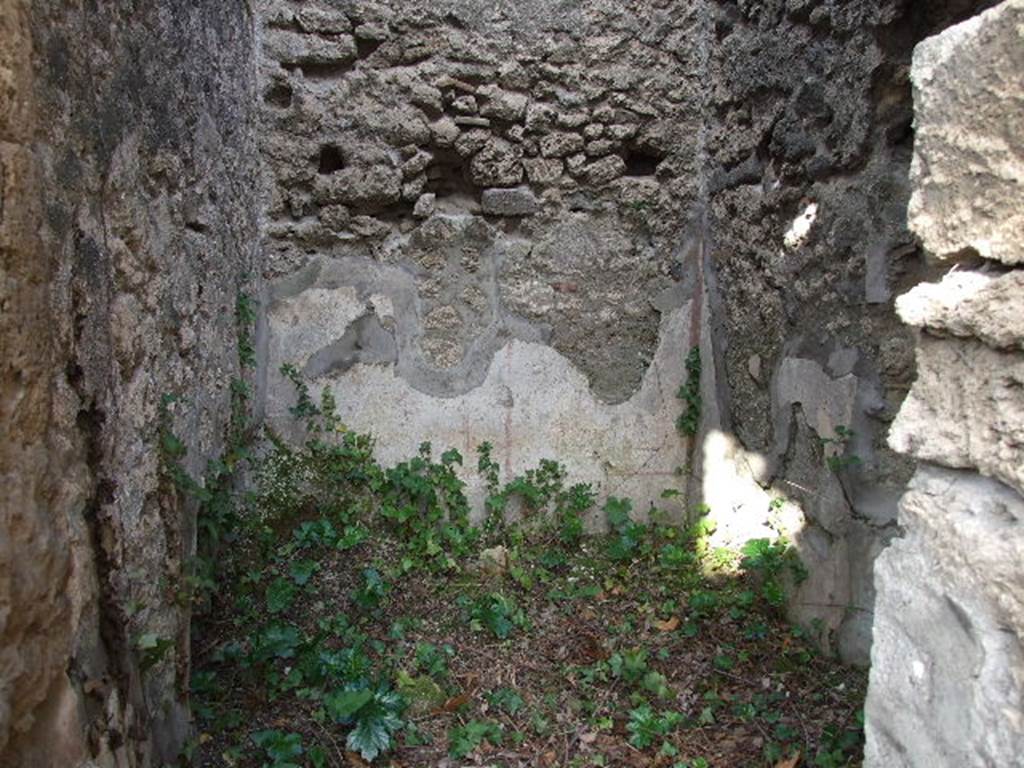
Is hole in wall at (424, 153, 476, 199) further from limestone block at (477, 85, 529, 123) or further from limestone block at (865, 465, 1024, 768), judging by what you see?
limestone block at (865, 465, 1024, 768)

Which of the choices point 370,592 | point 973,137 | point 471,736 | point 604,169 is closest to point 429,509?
point 370,592

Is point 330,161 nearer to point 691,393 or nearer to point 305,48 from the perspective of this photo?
point 305,48

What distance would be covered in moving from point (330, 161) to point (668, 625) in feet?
7.53

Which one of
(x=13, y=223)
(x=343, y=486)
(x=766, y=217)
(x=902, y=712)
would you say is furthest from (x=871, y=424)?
(x=13, y=223)

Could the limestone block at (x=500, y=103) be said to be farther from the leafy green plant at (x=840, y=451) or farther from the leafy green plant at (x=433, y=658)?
the leafy green plant at (x=433, y=658)

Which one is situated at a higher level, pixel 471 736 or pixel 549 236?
pixel 549 236

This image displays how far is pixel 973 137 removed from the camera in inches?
36.8

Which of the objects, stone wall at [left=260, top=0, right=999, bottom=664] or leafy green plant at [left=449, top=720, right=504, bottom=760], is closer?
leafy green plant at [left=449, top=720, right=504, bottom=760]

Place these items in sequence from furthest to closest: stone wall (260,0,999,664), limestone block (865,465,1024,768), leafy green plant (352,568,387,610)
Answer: stone wall (260,0,999,664) < leafy green plant (352,568,387,610) < limestone block (865,465,1024,768)

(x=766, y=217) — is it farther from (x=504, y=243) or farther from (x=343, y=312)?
(x=343, y=312)

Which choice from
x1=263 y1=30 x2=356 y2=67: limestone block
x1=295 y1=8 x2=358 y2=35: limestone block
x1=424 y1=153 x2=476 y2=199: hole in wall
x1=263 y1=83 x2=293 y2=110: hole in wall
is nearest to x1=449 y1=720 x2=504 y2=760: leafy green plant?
x1=424 y1=153 x2=476 y2=199: hole in wall

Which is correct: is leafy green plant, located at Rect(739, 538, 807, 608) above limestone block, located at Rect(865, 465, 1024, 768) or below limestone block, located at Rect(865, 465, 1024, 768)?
below

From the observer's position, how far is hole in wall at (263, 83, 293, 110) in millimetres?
3164

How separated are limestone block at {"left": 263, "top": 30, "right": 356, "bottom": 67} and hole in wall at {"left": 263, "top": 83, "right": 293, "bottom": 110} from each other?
0.10 m
